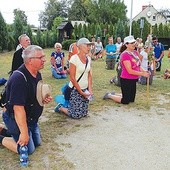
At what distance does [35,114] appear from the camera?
374cm

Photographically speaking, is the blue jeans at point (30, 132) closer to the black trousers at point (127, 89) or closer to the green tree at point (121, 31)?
the black trousers at point (127, 89)

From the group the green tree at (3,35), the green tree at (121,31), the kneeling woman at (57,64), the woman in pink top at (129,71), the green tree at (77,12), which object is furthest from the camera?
the green tree at (77,12)

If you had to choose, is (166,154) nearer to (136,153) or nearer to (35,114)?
(136,153)

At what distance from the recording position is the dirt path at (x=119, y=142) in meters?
Answer: 3.76

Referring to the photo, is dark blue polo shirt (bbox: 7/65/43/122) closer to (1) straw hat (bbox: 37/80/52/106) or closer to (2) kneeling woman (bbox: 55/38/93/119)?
(1) straw hat (bbox: 37/80/52/106)

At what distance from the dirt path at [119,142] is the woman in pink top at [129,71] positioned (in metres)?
0.70

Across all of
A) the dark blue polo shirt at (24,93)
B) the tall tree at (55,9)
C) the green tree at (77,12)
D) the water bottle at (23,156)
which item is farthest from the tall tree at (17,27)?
the tall tree at (55,9)

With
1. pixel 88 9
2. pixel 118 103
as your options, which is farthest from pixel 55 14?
pixel 118 103


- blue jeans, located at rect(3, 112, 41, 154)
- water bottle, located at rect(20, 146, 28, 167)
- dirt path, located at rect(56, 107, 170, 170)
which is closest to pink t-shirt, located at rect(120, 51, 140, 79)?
dirt path, located at rect(56, 107, 170, 170)

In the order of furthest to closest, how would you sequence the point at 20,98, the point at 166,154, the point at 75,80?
1. the point at 75,80
2. the point at 166,154
3. the point at 20,98

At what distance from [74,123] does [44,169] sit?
1.78 meters

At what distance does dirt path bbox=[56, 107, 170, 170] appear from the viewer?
148 inches

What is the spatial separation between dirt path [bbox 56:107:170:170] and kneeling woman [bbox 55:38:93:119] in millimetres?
220

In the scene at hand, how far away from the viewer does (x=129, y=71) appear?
6.25 m
